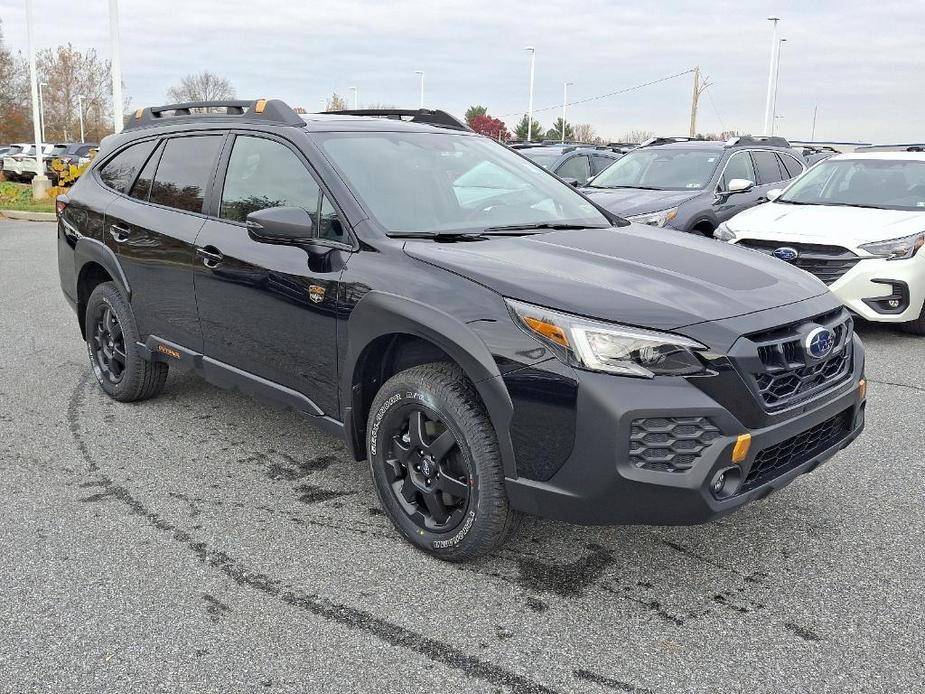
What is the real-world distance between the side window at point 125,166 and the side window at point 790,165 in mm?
8605

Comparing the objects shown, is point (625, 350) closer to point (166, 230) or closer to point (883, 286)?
point (166, 230)

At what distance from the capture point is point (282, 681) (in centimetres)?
259

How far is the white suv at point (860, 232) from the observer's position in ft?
22.9

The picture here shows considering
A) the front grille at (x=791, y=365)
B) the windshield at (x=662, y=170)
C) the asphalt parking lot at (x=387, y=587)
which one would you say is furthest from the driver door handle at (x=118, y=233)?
Result: the windshield at (x=662, y=170)

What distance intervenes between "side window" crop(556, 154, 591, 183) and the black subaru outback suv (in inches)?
→ 355

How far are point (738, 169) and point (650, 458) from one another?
8.03 metres

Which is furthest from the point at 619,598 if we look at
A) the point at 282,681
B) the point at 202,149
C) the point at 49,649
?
the point at 202,149

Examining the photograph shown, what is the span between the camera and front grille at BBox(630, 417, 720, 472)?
2.75 meters

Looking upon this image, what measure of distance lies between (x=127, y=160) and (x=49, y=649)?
3.34 meters

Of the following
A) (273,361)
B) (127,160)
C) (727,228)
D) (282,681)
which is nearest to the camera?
(282,681)

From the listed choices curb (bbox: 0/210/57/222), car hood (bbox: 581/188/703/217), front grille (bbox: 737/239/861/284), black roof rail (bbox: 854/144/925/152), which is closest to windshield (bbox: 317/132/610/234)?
front grille (bbox: 737/239/861/284)

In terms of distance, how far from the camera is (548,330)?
2.86 m

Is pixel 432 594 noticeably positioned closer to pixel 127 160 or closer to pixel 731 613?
pixel 731 613

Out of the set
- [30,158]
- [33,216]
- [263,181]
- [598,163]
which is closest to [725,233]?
[263,181]
